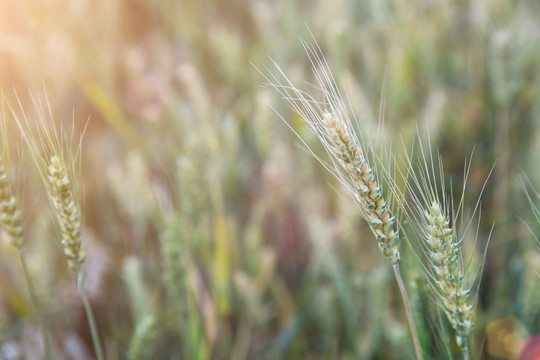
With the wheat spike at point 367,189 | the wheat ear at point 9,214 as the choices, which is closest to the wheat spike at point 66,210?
the wheat ear at point 9,214

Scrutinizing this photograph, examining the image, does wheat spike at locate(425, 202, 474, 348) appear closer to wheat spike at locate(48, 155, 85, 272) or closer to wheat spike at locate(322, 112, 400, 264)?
wheat spike at locate(322, 112, 400, 264)

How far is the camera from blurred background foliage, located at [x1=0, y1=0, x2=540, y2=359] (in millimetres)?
852

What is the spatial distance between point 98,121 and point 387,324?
105cm

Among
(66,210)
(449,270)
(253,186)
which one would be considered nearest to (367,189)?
(449,270)

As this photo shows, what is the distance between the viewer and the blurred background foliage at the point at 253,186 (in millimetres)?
852

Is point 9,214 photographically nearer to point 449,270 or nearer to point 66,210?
point 66,210

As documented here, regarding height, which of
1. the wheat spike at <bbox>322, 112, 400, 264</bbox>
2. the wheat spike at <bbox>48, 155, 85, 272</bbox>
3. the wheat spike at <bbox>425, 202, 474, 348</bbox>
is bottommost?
the wheat spike at <bbox>425, 202, 474, 348</bbox>

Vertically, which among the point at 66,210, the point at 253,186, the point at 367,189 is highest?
the point at 66,210

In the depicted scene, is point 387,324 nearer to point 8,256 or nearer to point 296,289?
point 296,289

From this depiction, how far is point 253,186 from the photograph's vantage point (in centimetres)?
131

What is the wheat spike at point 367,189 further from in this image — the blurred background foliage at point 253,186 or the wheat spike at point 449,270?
the blurred background foliage at point 253,186

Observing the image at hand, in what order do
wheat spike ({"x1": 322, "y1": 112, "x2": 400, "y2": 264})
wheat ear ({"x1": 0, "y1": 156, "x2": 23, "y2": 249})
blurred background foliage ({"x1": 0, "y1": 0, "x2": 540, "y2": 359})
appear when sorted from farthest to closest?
blurred background foliage ({"x1": 0, "y1": 0, "x2": 540, "y2": 359}), wheat ear ({"x1": 0, "y1": 156, "x2": 23, "y2": 249}), wheat spike ({"x1": 322, "y1": 112, "x2": 400, "y2": 264})

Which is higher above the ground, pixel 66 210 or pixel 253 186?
pixel 66 210

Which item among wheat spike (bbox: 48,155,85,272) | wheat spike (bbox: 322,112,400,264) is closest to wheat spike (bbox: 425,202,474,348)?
wheat spike (bbox: 322,112,400,264)
